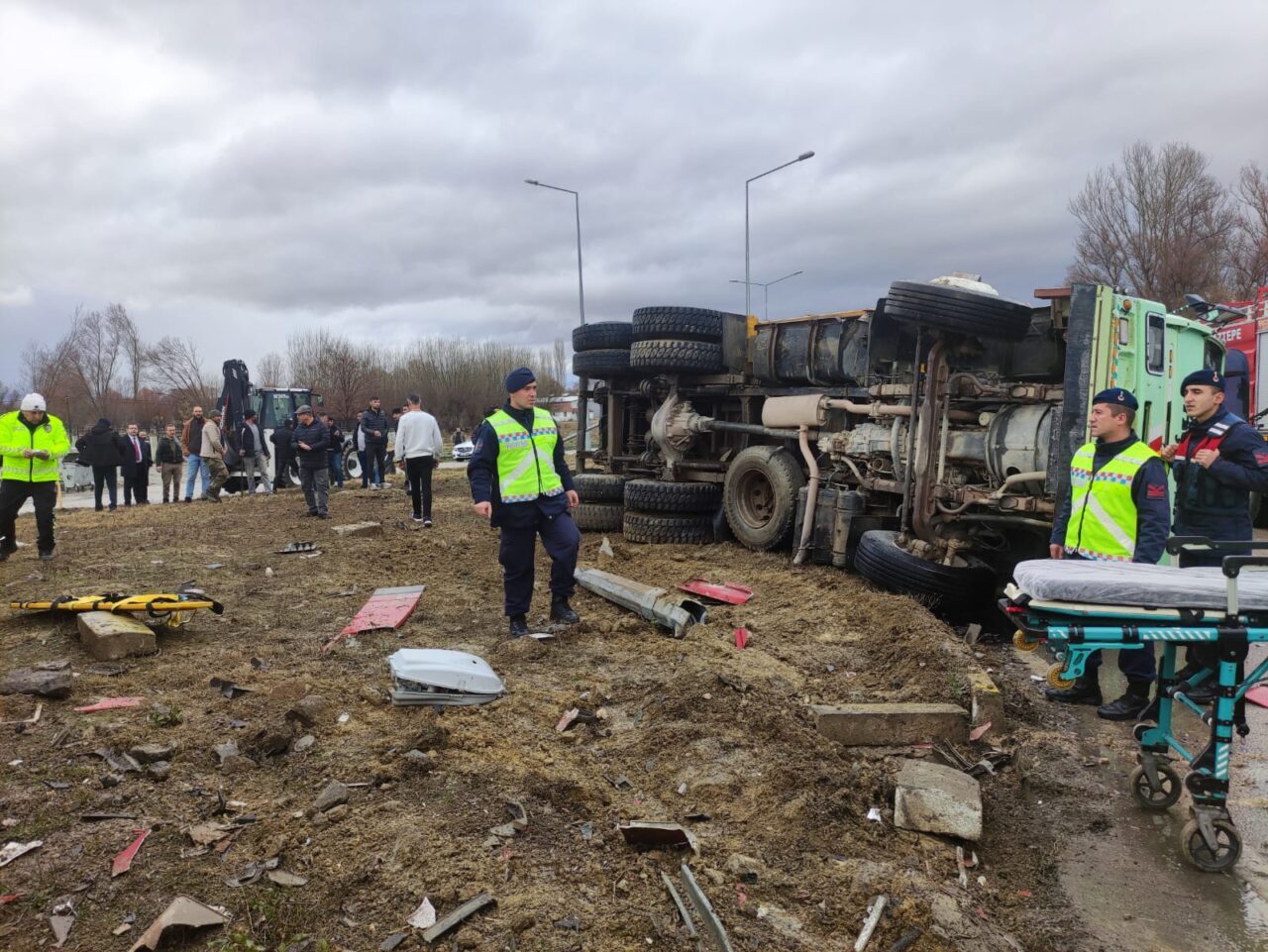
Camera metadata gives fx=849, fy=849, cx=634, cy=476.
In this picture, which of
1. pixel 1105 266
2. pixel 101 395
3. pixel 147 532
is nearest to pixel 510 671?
pixel 147 532

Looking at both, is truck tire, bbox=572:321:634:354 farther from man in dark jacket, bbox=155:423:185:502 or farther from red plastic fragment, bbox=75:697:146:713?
man in dark jacket, bbox=155:423:185:502

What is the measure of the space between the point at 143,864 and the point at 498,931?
118 cm

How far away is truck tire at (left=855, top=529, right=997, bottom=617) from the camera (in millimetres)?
5930

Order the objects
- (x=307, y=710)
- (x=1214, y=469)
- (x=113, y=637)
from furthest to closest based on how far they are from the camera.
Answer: (x=113, y=637) < (x=1214, y=469) < (x=307, y=710)

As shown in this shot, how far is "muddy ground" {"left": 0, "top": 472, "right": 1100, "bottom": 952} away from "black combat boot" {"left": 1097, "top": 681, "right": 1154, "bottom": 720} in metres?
0.32

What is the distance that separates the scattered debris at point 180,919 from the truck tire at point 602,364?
781cm

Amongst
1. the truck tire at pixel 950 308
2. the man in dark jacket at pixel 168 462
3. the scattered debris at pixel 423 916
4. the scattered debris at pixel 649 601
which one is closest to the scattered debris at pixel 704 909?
the scattered debris at pixel 423 916

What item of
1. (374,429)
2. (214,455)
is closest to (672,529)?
(374,429)

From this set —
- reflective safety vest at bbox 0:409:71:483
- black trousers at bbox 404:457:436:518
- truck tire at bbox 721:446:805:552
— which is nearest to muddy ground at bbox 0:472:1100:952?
truck tire at bbox 721:446:805:552

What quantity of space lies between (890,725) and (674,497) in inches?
199

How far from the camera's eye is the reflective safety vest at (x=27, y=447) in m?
7.47

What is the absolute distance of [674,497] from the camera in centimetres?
877

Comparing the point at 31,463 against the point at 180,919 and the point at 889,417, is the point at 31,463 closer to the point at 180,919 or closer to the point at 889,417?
the point at 180,919

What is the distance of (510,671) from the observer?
4.74 meters
